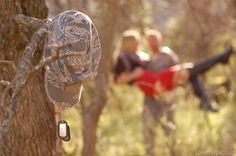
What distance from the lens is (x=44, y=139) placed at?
4461mm

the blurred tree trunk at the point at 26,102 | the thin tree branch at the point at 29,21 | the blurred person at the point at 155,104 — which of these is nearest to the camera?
the thin tree branch at the point at 29,21

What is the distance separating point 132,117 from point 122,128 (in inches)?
23.9

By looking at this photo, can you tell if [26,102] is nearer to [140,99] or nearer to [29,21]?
[29,21]

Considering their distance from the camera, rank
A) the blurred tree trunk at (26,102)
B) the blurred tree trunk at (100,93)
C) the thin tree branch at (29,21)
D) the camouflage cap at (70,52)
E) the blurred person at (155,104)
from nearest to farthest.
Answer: the camouflage cap at (70,52)
the thin tree branch at (29,21)
the blurred tree trunk at (26,102)
the blurred tree trunk at (100,93)
the blurred person at (155,104)

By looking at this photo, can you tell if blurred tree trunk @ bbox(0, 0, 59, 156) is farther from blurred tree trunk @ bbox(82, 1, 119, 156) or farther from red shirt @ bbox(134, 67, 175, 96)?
red shirt @ bbox(134, 67, 175, 96)

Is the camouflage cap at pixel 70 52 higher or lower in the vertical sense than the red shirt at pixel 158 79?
lower

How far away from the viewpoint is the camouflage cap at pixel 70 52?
12.0 feet

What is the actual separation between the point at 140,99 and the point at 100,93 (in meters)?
6.24

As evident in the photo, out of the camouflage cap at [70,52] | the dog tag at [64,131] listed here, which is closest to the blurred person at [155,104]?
the dog tag at [64,131]

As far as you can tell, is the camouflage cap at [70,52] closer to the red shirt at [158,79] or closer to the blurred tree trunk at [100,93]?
the blurred tree trunk at [100,93]

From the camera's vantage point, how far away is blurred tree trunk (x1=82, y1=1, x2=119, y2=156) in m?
6.49

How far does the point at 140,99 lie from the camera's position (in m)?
12.7

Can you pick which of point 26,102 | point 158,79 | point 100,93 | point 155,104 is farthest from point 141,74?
point 26,102

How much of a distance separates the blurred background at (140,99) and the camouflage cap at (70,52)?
199 cm
